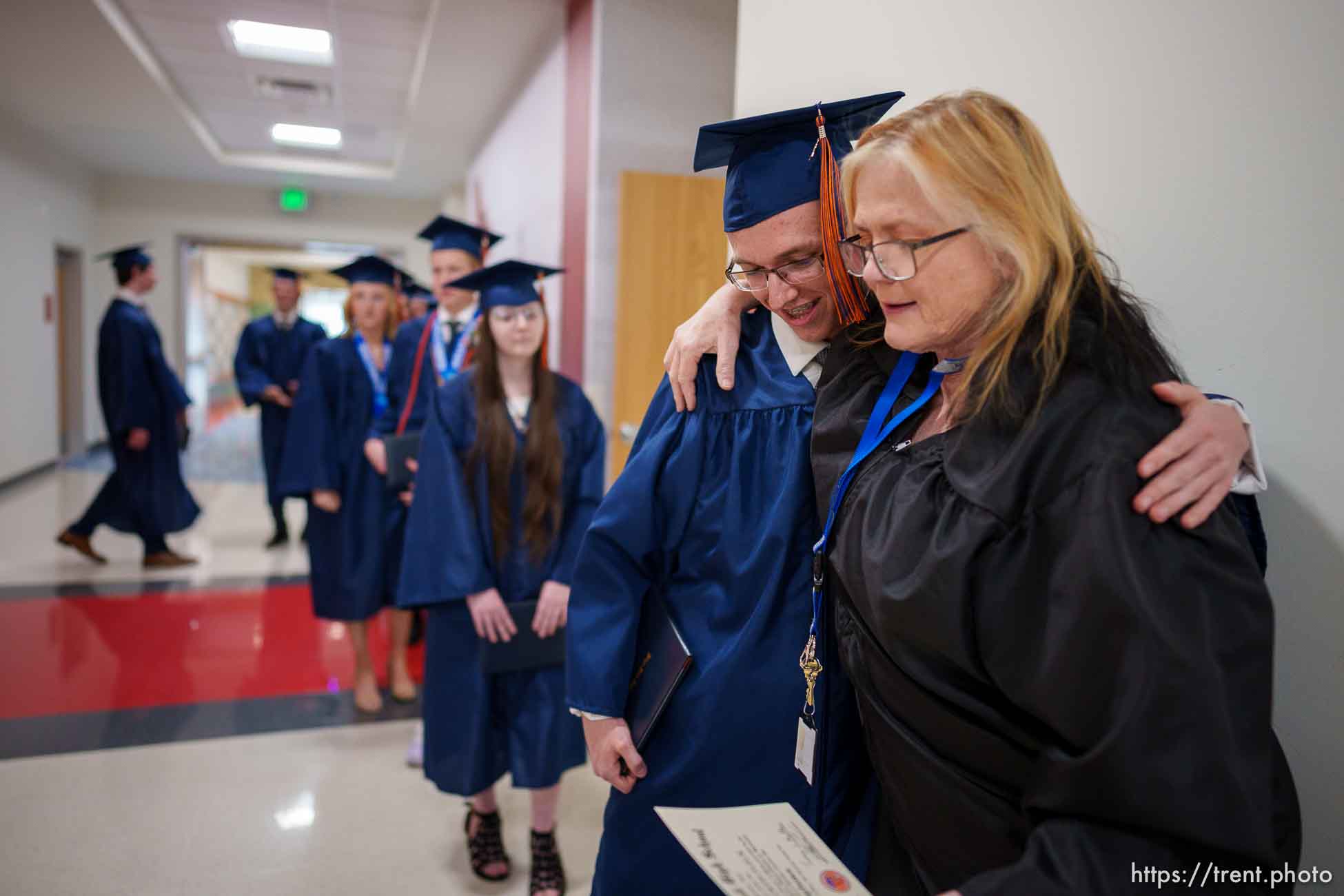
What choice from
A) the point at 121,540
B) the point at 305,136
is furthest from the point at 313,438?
the point at 305,136

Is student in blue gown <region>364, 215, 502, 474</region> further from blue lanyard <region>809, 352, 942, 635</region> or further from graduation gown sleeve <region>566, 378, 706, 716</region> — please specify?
blue lanyard <region>809, 352, 942, 635</region>

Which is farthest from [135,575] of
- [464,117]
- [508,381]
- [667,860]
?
[667,860]

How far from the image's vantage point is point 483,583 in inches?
94.5

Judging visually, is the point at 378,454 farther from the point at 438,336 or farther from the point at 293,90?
the point at 293,90

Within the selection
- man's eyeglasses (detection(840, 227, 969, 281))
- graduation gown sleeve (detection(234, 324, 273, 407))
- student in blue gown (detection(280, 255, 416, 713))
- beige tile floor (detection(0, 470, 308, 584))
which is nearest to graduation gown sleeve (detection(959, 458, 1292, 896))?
man's eyeglasses (detection(840, 227, 969, 281))

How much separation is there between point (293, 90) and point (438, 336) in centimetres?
478

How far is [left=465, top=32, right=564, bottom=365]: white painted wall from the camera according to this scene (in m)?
5.33

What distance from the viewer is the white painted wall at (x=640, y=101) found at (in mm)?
4297

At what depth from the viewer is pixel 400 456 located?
11.0 ft

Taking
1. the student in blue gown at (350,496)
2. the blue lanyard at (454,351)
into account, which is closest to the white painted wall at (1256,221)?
the blue lanyard at (454,351)

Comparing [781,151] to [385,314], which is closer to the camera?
[781,151]

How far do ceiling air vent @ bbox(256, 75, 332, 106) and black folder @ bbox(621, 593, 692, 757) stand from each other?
22.5ft

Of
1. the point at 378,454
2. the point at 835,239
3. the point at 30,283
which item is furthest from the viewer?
the point at 30,283

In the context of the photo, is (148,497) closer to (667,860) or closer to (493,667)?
(493,667)
